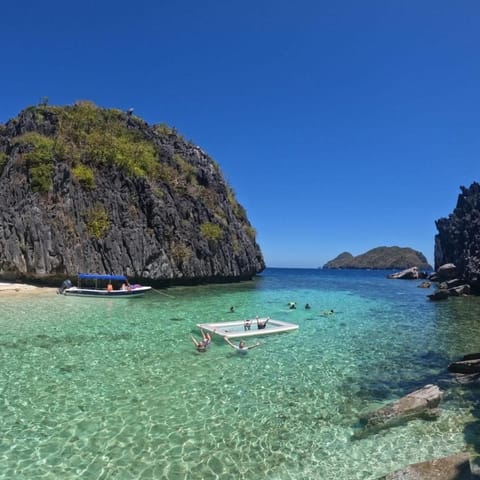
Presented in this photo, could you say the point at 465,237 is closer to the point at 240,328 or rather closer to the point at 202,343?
the point at 240,328

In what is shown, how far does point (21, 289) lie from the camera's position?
35219 millimetres

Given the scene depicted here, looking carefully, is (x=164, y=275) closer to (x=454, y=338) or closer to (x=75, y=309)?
(x=75, y=309)

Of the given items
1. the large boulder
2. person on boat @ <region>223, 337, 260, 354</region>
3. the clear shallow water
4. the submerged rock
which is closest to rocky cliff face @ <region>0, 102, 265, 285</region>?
the clear shallow water

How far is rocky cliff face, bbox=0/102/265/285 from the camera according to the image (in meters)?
38.7

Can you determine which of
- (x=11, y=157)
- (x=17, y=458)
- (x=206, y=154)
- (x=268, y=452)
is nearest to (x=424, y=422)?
(x=268, y=452)

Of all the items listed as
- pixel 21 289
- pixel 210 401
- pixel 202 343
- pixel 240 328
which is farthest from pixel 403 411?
pixel 21 289

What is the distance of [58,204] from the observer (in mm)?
40375

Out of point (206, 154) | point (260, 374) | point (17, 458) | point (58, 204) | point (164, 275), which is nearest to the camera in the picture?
point (17, 458)

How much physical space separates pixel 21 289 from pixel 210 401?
104 feet

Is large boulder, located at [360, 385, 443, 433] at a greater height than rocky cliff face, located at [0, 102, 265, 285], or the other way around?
rocky cliff face, located at [0, 102, 265, 285]

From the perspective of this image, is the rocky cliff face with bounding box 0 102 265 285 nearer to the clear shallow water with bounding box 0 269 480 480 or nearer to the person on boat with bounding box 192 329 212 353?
the clear shallow water with bounding box 0 269 480 480

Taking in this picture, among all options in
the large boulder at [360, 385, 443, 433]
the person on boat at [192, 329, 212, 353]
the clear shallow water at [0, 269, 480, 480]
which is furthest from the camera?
the person on boat at [192, 329, 212, 353]

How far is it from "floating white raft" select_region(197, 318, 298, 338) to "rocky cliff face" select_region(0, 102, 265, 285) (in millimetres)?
23879

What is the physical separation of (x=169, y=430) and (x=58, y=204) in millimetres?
37509
